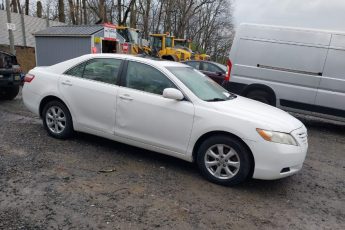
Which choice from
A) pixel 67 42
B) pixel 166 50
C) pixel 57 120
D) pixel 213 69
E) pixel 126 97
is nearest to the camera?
pixel 126 97

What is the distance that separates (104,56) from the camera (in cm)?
530

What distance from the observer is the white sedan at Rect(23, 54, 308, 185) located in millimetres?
4125

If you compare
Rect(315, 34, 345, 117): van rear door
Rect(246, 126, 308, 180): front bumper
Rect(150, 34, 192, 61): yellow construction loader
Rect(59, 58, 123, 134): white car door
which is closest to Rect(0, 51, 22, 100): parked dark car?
Rect(59, 58, 123, 134): white car door

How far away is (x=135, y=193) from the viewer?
12.7 feet

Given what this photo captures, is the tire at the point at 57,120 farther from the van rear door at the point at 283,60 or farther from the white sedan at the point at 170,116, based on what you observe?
the van rear door at the point at 283,60

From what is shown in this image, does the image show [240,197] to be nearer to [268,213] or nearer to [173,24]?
[268,213]

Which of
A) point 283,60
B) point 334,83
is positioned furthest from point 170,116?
point 334,83

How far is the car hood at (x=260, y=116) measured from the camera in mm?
4133

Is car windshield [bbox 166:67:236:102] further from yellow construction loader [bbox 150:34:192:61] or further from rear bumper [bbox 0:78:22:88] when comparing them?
yellow construction loader [bbox 150:34:192:61]

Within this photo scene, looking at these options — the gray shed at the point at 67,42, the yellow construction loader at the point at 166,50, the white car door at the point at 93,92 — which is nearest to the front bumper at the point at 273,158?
the white car door at the point at 93,92

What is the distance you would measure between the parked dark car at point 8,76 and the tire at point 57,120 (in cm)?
358

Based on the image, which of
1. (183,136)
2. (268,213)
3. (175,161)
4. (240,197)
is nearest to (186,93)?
(183,136)

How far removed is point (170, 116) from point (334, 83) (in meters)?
4.79

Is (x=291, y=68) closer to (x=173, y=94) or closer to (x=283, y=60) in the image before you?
(x=283, y=60)
